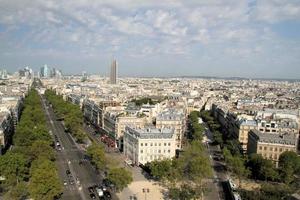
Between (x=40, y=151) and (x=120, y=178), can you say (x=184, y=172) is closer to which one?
(x=120, y=178)

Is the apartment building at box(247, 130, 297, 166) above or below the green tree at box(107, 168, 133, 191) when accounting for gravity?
above

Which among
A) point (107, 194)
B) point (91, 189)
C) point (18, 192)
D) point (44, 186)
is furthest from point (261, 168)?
point (18, 192)

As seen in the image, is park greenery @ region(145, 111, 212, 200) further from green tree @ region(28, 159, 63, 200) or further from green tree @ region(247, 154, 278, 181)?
green tree @ region(28, 159, 63, 200)

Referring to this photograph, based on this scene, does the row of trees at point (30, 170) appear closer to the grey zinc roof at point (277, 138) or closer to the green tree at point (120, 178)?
the green tree at point (120, 178)

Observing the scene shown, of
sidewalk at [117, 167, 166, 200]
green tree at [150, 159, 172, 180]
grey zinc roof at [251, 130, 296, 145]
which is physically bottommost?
sidewalk at [117, 167, 166, 200]

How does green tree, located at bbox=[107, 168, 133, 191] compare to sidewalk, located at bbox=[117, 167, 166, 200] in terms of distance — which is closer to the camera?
green tree, located at bbox=[107, 168, 133, 191]

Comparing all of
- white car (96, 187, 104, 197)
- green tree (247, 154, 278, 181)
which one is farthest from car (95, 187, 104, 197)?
green tree (247, 154, 278, 181)

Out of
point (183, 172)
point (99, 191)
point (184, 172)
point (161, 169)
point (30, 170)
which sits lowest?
point (99, 191)
